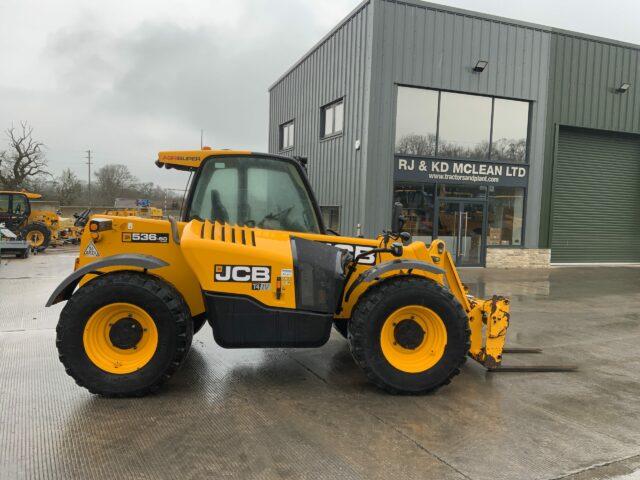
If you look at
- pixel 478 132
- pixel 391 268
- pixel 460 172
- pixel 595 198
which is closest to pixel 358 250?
pixel 391 268

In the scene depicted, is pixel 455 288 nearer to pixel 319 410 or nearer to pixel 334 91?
pixel 319 410

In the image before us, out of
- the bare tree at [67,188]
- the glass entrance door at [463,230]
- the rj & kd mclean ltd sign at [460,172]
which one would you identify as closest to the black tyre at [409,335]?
the rj & kd mclean ltd sign at [460,172]

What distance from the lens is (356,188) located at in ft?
47.2

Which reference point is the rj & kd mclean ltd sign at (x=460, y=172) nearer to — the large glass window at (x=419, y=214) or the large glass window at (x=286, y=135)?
the large glass window at (x=419, y=214)

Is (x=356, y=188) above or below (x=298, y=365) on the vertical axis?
above

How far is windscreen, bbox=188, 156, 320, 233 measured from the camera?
16.5 feet

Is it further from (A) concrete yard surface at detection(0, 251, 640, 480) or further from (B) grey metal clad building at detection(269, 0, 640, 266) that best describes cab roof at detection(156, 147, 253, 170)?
(B) grey metal clad building at detection(269, 0, 640, 266)

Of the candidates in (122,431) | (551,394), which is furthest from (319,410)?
(551,394)

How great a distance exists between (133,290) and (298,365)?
1.96 metres

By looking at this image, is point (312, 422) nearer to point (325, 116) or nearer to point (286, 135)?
point (325, 116)

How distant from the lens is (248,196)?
5066mm

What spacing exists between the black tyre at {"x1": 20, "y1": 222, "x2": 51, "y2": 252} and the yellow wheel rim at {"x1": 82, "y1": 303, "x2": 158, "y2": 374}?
16485 millimetres

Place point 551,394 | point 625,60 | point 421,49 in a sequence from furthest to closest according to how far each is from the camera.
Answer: point 625,60 < point 421,49 < point 551,394

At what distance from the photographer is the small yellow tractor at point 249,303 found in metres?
4.18
